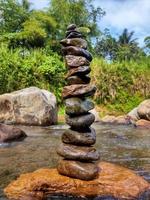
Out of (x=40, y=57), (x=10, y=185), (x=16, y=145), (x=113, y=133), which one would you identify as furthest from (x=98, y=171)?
(x=40, y=57)

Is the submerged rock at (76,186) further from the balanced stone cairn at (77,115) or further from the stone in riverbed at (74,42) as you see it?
the stone in riverbed at (74,42)

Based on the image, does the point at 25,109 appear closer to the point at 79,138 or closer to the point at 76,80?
the point at 76,80

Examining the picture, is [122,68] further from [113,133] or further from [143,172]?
[143,172]

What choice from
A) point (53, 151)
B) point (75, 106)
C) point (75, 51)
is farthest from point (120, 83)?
point (75, 106)

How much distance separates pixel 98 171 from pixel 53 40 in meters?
31.5

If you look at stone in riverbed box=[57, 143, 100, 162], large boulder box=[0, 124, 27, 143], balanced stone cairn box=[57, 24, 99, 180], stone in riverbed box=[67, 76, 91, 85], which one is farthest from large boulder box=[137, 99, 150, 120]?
stone in riverbed box=[57, 143, 100, 162]

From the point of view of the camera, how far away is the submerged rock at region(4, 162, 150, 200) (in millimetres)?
7922

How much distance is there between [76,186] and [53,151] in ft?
16.6

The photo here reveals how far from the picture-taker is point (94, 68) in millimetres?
30438

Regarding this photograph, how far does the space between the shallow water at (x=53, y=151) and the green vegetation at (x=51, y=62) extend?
9295mm

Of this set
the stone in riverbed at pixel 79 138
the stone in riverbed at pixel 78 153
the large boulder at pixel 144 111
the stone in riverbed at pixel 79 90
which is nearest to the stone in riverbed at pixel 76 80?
the stone in riverbed at pixel 79 90

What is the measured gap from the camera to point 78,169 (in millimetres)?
8281

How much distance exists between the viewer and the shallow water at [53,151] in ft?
34.1

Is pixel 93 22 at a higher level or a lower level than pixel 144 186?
higher
